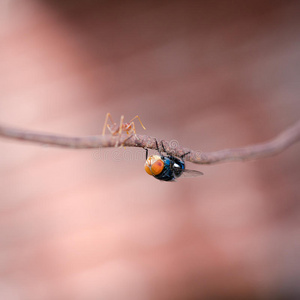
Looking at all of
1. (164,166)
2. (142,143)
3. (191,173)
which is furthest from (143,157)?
(142,143)

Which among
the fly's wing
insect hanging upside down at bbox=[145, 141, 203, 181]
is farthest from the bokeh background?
insect hanging upside down at bbox=[145, 141, 203, 181]

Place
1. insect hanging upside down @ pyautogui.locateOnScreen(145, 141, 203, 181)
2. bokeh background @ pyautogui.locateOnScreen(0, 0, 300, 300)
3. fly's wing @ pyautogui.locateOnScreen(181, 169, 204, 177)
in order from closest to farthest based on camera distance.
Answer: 1. insect hanging upside down @ pyautogui.locateOnScreen(145, 141, 203, 181)
2. fly's wing @ pyautogui.locateOnScreen(181, 169, 204, 177)
3. bokeh background @ pyautogui.locateOnScreen(0, 0, 300, 300)

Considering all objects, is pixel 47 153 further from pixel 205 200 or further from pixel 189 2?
pixel 189 2

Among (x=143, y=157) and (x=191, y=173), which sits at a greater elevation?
(x=143, y=157)

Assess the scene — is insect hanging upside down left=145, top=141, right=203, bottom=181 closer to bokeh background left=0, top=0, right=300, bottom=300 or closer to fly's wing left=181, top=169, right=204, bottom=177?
fly's wing left=181, top=169, right=204, bottom=177

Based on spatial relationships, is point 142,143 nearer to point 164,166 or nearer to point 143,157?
point 164,166

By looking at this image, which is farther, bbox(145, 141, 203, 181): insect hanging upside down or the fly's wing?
the fly's wing
